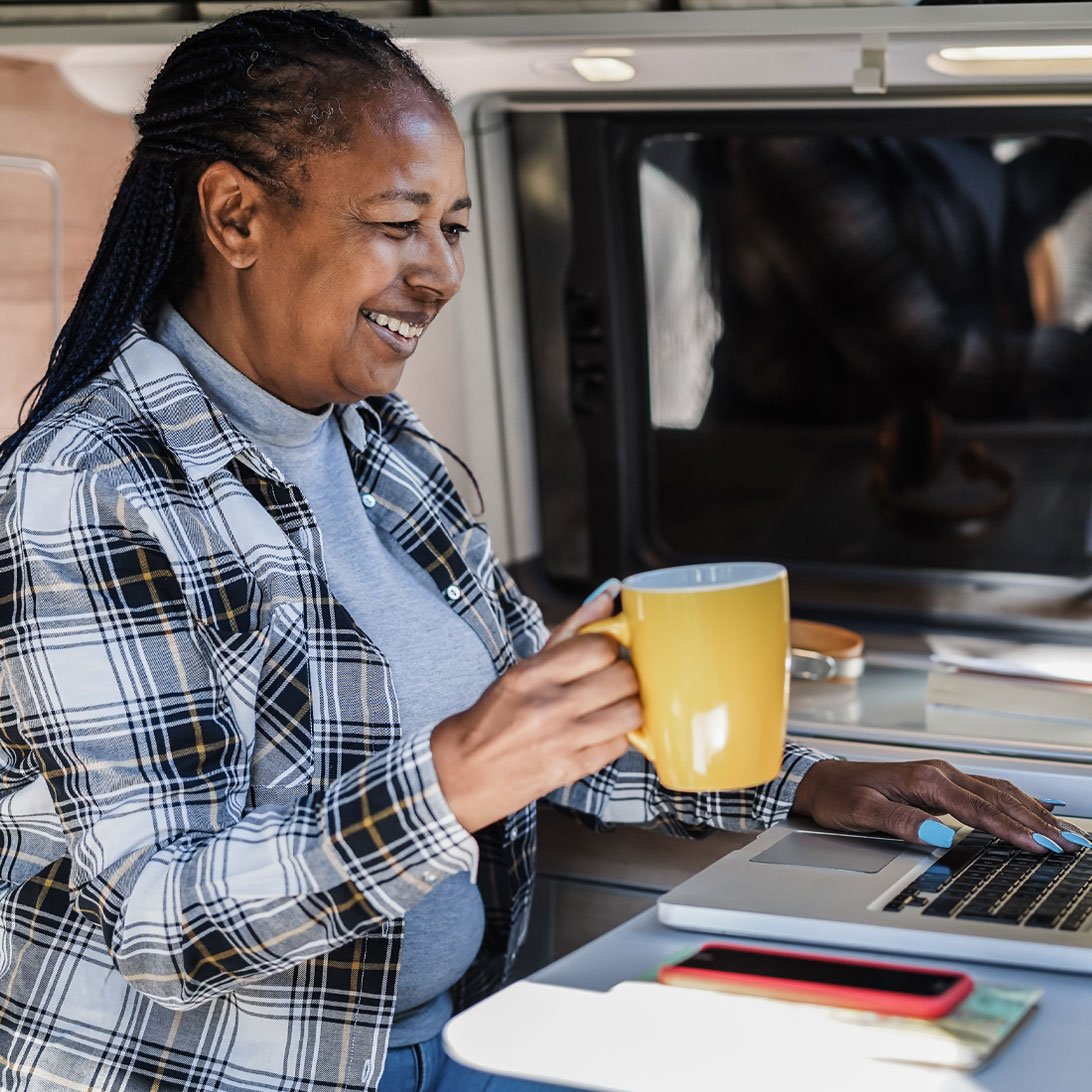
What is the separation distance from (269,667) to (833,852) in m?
0.40

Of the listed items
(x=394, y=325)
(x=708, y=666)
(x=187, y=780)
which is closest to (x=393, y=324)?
(x=394, y=325)

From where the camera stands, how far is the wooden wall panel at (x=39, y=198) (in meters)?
1.59

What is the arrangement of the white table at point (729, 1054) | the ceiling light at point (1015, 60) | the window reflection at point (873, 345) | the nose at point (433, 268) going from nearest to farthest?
the white table at point (729, 1054) → the nose at point (433, 268) → the ceiling light at point (1015, 60) → the window reflection at point (873, 345)

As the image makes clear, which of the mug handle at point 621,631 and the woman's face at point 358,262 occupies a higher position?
the woman's face at point 358,262

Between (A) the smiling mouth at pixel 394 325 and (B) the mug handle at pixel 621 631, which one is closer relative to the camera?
(B) the mug handle at pixel 621 631

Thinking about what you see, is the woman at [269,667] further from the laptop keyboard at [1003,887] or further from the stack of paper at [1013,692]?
the stack of paper at [1013,692]

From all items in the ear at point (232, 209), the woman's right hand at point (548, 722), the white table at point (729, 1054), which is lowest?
the white table at point (729, 1054)

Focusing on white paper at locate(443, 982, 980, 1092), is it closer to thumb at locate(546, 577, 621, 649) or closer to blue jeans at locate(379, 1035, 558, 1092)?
thumb at locate(546, 577, 621, 649)

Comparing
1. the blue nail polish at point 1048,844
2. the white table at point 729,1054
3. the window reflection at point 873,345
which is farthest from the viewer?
the window reflection at point 873,345

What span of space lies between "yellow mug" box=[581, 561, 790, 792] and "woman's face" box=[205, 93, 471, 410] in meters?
0.41

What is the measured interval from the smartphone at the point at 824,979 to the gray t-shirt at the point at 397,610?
1.17ft

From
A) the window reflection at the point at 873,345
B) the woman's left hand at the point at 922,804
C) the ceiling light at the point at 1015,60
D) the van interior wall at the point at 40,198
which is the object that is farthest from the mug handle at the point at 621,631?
the window reflection at the point at 873,345

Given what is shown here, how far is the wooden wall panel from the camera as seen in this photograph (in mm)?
1589

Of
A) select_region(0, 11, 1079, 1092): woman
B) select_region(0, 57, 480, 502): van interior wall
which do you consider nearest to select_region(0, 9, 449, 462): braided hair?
select_region(0, 11, 1079, 1092): woman
